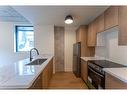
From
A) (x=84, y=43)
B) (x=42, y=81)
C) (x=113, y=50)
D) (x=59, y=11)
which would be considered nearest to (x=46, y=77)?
(x=42, y=81)

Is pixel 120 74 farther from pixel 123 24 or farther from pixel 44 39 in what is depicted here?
pixel 44 39

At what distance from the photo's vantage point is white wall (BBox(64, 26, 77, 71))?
698 cm

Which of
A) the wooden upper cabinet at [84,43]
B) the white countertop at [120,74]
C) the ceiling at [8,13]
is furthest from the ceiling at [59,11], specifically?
the white countertop at [120,74]

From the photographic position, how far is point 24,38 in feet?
23.6

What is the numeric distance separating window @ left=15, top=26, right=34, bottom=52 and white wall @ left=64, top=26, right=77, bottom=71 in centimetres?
165

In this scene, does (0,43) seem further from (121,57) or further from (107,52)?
(121,57)

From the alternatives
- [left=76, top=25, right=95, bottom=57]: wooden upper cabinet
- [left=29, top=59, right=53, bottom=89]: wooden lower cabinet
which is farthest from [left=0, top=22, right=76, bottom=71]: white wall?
[left=29, top=59, right=53, bottom=89]: wooden lower cabinet

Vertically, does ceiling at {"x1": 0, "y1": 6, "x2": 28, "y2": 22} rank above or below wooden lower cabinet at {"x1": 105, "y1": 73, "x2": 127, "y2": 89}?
above

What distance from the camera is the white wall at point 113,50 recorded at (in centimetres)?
314

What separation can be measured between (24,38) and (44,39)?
1465 millimetres

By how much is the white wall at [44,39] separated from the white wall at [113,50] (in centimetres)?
221

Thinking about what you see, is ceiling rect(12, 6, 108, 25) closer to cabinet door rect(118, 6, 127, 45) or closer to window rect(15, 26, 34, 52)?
cabinet door rect(118, 6, 127, 45)

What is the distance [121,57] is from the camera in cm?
324
